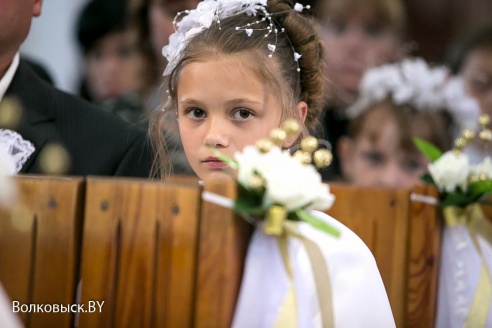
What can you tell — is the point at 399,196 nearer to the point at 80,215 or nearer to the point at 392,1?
the point at 80,215

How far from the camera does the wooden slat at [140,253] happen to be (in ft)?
7.04

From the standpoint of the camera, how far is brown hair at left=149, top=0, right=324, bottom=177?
288 cm

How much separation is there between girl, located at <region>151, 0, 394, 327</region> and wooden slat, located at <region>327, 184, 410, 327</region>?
0.29 m

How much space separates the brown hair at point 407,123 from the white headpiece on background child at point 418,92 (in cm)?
3

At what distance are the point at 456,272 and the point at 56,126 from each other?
55.2 inches

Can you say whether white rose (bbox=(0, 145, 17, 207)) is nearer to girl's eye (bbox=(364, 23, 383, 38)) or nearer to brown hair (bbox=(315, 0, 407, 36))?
brown hair (bbox=(315, 0, 407, 36))

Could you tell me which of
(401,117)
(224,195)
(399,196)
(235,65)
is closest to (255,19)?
(235,65)

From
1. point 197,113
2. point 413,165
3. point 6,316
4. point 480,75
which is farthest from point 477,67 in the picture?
point 6,316

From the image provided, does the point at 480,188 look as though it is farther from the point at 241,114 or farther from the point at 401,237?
the point at 241,114

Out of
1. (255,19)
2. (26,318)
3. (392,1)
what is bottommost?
(26,318)

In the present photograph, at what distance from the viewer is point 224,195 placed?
2123 mm

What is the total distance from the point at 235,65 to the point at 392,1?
2.64 meters

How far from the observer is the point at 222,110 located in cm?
273

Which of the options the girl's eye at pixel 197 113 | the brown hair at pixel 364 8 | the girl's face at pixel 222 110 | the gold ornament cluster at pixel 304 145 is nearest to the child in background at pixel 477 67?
the brown hair at pixel 364 8
